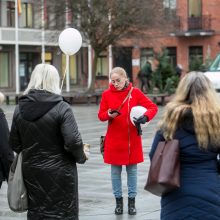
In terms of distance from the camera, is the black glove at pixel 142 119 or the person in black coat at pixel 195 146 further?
the black glove at pixel 142 119

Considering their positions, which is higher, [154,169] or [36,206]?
[154,169]

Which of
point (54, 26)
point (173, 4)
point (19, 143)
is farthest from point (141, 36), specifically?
point (19, 143)

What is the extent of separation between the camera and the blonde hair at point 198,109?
16.4 feet

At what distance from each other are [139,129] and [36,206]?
277cm

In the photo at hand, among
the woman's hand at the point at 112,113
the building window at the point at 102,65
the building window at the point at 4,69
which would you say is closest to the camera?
the woman's hand at the point at 112,113

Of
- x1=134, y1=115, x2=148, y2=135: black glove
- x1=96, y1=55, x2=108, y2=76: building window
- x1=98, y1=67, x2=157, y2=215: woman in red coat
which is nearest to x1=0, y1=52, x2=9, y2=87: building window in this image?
x1=96, y1=55, x2=108, y2=76: building window

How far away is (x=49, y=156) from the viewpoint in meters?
6.12

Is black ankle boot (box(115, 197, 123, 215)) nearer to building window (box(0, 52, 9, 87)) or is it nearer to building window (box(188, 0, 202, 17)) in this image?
building window (box(0, 52, 9, 87))

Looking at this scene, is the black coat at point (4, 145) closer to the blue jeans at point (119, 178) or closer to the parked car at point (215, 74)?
the blue jeans at point (119, 178)

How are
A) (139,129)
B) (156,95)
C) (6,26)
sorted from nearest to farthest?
(139,129)
(156,95)
(6,26)

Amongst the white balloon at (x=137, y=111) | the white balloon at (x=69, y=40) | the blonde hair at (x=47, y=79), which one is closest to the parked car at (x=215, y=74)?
the white balloon at (x=69, y=40)

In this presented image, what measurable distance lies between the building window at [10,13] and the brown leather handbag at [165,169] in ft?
164

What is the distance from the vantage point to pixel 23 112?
622cm

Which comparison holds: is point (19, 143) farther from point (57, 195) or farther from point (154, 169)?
point (154, 169)
